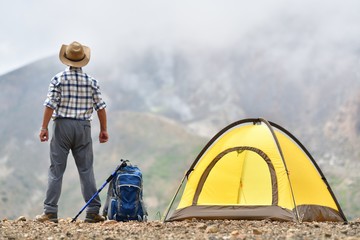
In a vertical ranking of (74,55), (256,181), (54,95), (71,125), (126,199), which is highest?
(74,55)

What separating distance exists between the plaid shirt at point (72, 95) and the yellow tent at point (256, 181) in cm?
243

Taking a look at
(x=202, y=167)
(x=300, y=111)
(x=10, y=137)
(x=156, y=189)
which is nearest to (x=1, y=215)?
(x=156, y=189)

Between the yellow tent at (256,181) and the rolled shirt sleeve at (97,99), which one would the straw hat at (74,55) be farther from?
the yellow tent at (256,181)

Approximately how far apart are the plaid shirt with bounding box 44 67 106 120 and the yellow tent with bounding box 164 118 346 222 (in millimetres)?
2431

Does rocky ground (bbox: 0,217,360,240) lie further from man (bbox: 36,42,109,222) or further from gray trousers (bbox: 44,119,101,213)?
man (bbox: 36,42,109,222)

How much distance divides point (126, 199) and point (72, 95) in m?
2.10

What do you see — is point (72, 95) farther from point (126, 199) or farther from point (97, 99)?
point (126, 199)

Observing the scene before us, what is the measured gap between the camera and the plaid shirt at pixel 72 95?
11547 mm

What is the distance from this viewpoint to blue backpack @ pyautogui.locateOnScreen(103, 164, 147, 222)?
11914 millimetres

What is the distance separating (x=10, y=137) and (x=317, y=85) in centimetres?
7903

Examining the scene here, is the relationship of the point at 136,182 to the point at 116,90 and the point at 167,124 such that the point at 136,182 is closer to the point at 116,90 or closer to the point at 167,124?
the point at 167,124

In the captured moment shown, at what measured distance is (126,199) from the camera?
1194 centimetres

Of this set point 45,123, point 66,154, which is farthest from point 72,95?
point 66,154

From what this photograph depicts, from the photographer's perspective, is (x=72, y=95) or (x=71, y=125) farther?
(x=72, y=95)
